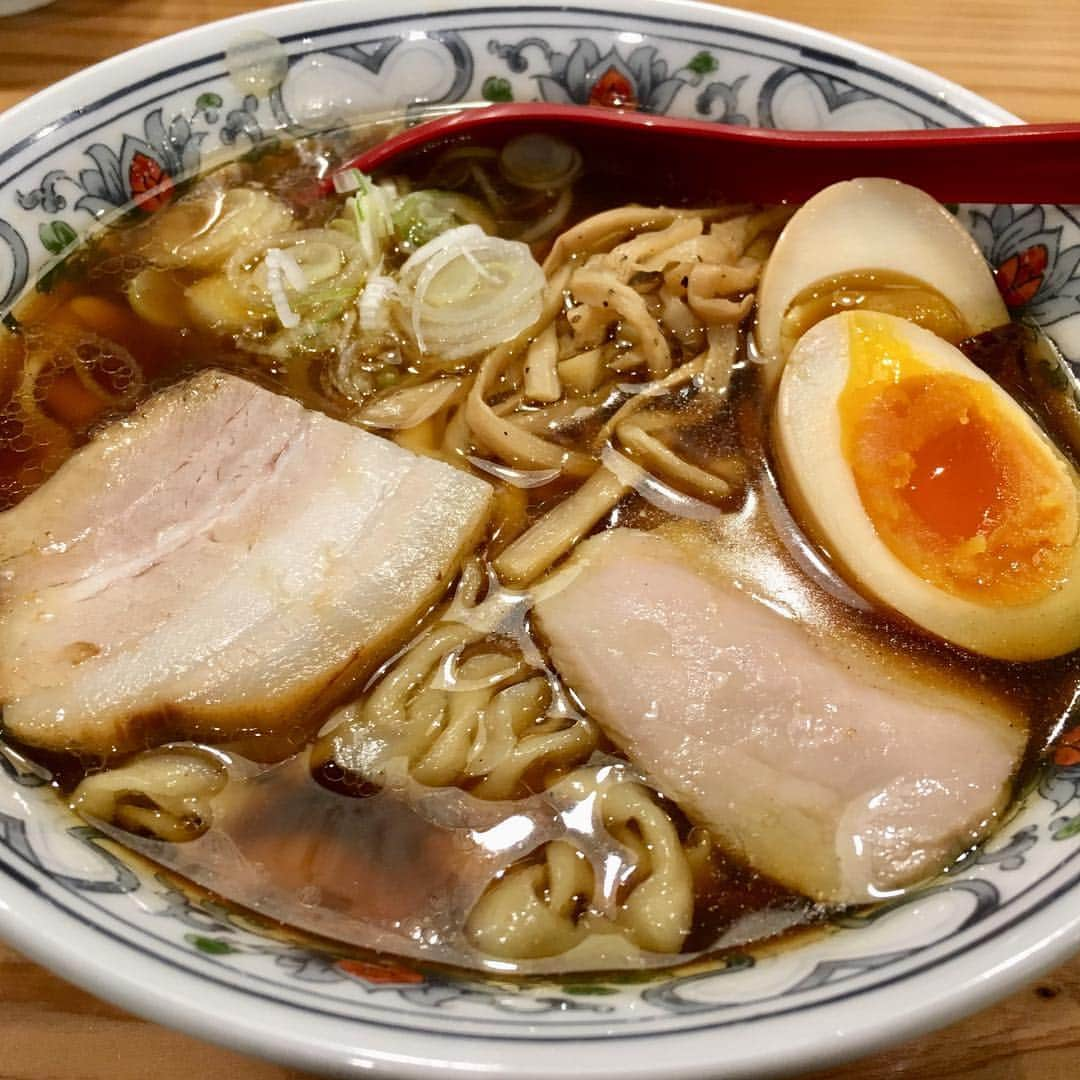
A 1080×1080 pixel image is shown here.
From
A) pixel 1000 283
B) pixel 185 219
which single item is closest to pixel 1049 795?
pixel 1000 283

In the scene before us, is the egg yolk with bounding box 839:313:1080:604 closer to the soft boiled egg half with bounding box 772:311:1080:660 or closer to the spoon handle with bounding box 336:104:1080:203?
the soft boiled egg half with bounding box 772:311:1080:660

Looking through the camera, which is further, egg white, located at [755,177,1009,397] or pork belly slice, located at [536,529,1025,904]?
egg white, located at [755,177,1009,397]

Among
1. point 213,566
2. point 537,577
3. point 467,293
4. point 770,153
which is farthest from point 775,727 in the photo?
point 770,153

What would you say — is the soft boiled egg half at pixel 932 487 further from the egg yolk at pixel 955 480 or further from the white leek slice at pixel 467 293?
the white leek slice at pixel 467 293

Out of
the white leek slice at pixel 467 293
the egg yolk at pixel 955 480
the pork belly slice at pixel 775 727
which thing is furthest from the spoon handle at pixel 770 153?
the pork belly slice at pixel 775 727

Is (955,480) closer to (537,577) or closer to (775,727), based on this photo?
(775,727)

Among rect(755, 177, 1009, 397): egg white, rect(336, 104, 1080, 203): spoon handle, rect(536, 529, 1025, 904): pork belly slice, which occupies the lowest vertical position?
rect(536, 529, 1025, 904): pork belly slice

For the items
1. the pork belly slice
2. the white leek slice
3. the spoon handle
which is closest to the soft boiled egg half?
the pork belly slice
